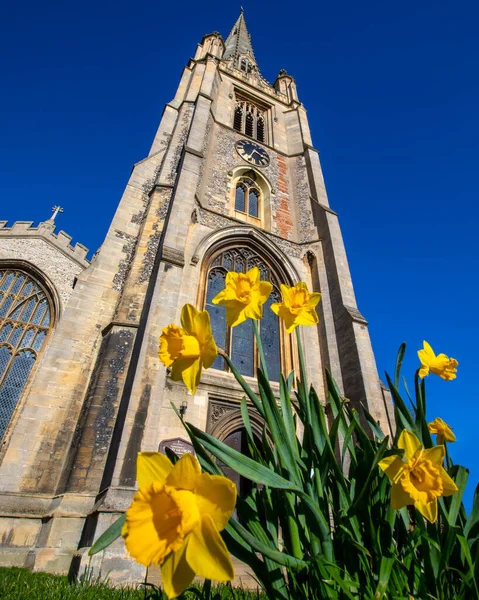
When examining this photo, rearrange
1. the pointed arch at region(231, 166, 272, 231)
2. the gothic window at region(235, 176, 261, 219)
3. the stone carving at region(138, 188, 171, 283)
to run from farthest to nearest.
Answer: the gothic window at region(235, 176, 261, 219), the pointed arch at region(231, 166, 272, 231), the stone carving at region(138, 188, 171, 283)

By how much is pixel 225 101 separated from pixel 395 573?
18.2m

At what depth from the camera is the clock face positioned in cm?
1404

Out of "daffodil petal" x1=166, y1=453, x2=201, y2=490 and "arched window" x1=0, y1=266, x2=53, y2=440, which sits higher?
"arched window" x1=0, y1=266, x2=53, y2=440

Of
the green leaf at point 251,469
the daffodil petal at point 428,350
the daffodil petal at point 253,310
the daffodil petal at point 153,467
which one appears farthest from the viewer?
the daffodil petal at point 428,350

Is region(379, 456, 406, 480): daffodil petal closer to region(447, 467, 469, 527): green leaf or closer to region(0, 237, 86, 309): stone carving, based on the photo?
region(447, 467, 469, 527): green leaf

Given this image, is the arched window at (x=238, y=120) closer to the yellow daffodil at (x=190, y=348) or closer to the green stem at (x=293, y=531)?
the yellow daffodil at (x=190, y=348)

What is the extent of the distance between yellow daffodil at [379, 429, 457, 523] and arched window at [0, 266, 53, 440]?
1266 cm

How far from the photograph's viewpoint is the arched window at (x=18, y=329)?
37.7 feet

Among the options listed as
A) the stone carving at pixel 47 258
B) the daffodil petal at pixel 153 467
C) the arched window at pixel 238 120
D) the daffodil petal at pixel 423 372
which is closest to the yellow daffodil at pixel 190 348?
the daffodil petal at pixel 153 467

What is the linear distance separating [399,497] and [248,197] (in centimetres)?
1288

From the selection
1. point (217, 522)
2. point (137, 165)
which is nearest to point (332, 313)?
point (137, 165)

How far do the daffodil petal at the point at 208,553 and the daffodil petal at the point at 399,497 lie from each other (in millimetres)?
637

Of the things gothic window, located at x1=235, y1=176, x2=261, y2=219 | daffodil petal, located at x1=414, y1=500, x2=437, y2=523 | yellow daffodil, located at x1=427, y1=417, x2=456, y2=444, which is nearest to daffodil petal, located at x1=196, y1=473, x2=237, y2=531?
daffodil petal, located at x1=414, y1=500, x2=437, y2=523

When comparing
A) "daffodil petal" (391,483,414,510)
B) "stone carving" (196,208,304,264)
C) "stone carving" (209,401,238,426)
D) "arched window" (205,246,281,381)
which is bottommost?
"daffodil petal" (391,483,414,510)
